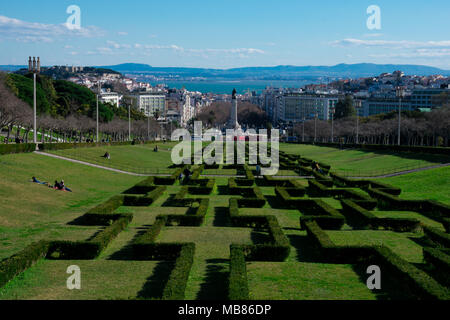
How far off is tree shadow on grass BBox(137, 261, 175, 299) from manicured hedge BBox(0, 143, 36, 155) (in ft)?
72.6

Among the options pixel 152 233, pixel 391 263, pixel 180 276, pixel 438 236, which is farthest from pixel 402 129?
pixel 180 276

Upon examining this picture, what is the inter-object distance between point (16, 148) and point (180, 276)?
27.0m

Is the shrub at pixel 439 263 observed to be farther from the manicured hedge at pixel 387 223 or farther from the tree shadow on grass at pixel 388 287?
the manicured hedge at pixel 387 223

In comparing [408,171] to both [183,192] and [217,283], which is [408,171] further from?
[217,283]

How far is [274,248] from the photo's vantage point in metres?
15.5

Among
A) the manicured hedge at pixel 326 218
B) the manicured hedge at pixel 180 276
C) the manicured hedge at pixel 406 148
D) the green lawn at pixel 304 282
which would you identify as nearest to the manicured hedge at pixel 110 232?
the manicured hedge at pixel 180 276

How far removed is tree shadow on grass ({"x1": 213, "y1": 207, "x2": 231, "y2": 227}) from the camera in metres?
21.9

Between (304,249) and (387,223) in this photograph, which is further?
(387,223)

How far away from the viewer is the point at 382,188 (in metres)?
30.2

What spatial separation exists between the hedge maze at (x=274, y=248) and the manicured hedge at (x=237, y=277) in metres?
0.03

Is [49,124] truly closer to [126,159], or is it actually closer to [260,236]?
[126,159]

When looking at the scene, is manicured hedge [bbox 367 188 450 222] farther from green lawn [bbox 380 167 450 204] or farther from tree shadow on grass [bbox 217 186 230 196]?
tree shadow on grass [bbox 217 186 230 196]

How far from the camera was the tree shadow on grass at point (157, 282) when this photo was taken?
40.6 ft
